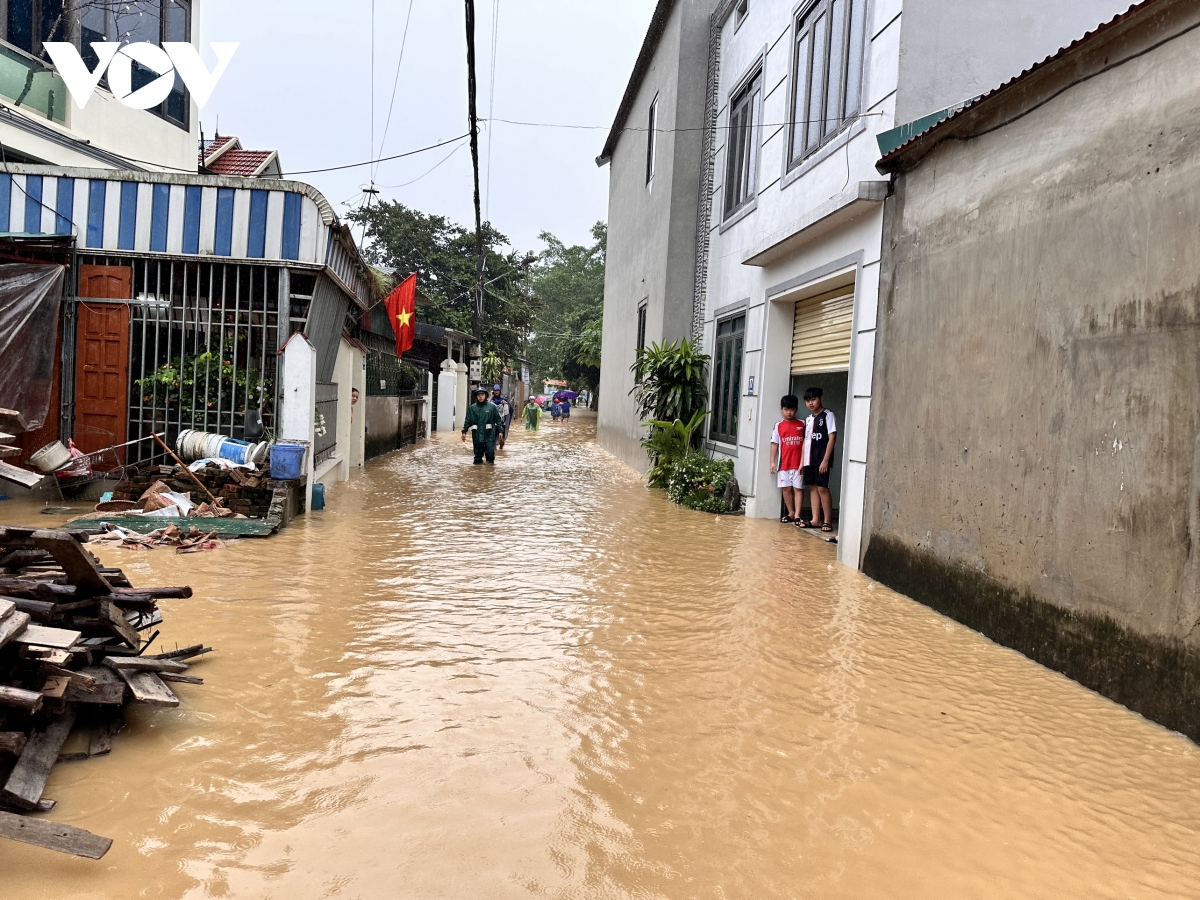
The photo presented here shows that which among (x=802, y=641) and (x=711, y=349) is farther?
(x=711, y=349)

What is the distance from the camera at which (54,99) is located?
13.9m

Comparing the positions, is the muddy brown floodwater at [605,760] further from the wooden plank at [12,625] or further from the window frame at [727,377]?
the window frame at [727,377]

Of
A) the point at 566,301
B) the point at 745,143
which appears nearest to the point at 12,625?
the point at 745,143

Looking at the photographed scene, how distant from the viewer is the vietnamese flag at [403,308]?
56.5 ft

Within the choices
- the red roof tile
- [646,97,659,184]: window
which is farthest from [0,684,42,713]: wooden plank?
the red roof tile

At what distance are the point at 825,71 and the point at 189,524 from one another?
797 cm

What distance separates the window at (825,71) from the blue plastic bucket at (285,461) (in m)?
6.48

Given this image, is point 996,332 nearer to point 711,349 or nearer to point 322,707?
point 322,707

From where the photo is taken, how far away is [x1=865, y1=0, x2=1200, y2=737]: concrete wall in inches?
177

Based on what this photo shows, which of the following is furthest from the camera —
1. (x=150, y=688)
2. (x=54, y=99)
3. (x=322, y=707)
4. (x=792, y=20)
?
(x=54, y=99)

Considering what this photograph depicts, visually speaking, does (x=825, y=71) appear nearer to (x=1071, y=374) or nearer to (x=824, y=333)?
(x=824, y=333)

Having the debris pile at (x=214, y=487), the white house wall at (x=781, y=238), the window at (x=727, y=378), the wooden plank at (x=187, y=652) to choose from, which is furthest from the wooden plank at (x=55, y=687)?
the window at (x=727, y=378)

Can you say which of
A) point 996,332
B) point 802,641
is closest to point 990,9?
point 996,332

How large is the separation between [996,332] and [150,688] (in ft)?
17.8
